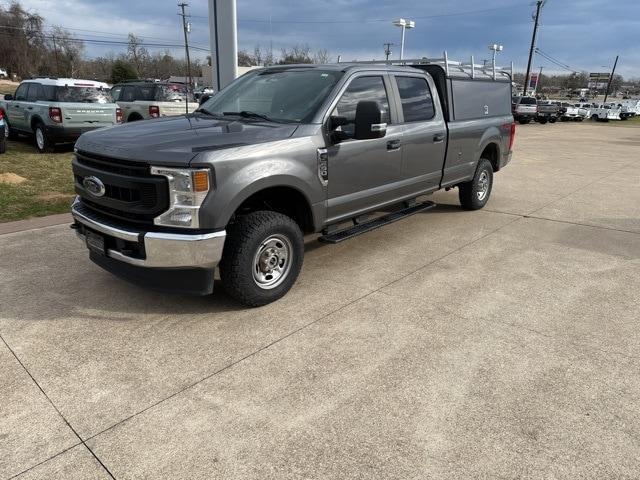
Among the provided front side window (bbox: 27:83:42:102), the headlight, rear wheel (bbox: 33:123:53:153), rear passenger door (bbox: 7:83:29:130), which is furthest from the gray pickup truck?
rear passenger door (bbox: 7:83:29:130)

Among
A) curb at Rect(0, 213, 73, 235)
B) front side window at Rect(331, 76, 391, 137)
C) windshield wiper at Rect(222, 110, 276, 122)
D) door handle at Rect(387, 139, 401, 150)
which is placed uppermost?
front side window at Rect(331, 76, 391, 137)

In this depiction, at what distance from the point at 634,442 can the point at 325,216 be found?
2.78 metres

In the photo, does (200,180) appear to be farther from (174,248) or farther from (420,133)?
(420,133)

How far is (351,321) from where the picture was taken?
3.87 metres

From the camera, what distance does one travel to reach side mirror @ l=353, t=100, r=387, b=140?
13.5 feet

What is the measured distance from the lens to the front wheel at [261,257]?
148 inches

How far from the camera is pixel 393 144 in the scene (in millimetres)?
5055

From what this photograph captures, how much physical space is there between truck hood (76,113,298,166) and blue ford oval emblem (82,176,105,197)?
217 millimetres

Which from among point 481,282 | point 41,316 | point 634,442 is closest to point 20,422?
→ point 41,316

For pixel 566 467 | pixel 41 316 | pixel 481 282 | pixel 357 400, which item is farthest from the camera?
pixel 481 282

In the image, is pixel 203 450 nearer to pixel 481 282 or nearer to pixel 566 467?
pixel 566 467

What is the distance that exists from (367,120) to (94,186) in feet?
7.41

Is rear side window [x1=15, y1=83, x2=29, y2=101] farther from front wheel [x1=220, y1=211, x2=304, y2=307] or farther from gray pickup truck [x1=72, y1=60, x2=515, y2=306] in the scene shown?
front wheel [x1=220, y1=211, x2=304, y2=307]

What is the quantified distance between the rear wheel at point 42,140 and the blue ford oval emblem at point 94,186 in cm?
908
